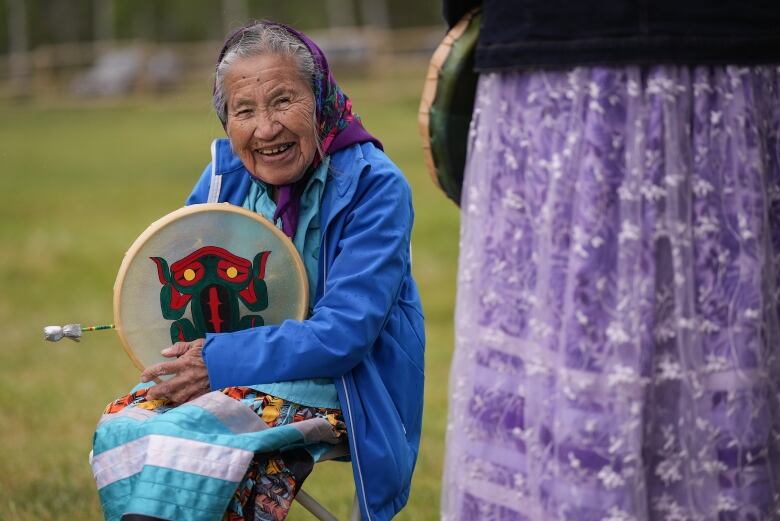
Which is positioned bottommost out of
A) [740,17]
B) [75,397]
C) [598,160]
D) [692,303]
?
[75,397]

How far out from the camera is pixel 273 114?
2.95 metres

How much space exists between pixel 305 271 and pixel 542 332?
840 millimetres

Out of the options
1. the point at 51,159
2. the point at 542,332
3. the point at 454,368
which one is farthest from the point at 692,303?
the point at 51,159

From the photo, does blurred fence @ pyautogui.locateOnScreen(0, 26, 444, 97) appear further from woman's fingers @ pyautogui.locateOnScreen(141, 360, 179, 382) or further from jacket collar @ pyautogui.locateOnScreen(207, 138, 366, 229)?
woman's fingers @ pyautogui.locateOnScreen(141, 360, 179, 382)

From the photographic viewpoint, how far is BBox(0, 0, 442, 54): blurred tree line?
49.8m

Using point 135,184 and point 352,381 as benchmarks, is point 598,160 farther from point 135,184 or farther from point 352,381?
point 135,184

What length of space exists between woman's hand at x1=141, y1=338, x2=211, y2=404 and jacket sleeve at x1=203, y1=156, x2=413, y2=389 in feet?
0.16

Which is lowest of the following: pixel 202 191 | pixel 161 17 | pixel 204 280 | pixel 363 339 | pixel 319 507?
pixel 319 507

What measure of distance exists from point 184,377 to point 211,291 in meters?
0.25

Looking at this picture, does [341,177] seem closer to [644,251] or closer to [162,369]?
[162,369]

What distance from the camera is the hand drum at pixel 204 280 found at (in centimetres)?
289

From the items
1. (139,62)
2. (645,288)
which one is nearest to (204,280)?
(645,288)

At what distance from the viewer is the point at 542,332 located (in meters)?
2.25

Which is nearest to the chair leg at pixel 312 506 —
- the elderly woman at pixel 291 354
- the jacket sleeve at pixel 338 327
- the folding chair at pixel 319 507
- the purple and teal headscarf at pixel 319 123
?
the folding chair at pixel 319 507
